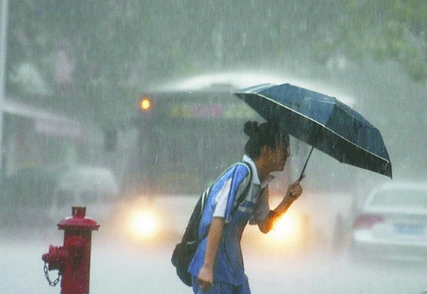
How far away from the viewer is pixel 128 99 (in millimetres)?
17625

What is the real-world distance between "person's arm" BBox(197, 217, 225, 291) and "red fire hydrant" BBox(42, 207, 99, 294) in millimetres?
1088

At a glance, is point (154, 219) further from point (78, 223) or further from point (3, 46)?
point (78, 223)

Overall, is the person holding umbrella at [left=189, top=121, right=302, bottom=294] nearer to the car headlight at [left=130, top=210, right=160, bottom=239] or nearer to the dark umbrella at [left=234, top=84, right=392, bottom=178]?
the dark umbrella at [left=234, top=84, right=392, bottom=178]

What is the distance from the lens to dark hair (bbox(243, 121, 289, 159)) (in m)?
4.93

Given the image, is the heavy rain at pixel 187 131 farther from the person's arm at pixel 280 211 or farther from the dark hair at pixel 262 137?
the dark hair at pixel 262 137

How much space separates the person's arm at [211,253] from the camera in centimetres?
468

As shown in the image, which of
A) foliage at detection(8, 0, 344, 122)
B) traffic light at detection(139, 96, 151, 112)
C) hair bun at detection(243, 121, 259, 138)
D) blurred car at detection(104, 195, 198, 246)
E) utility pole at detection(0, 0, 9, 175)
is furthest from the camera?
foliage at detection(8, 0, 344, 122)

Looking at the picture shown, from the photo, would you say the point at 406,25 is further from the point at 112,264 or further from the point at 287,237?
the point at 112,264

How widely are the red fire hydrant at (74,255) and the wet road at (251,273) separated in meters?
5.19

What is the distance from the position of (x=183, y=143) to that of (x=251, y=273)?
3.45m

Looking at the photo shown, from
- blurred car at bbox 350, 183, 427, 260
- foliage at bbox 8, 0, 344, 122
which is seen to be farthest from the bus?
blurred car at bbox 350, 183, 427, 260

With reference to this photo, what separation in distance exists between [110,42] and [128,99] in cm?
259

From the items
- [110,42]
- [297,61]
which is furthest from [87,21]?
[297,61]

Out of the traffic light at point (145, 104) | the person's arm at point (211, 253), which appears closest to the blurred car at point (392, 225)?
the traffic light at point (145, 104)
